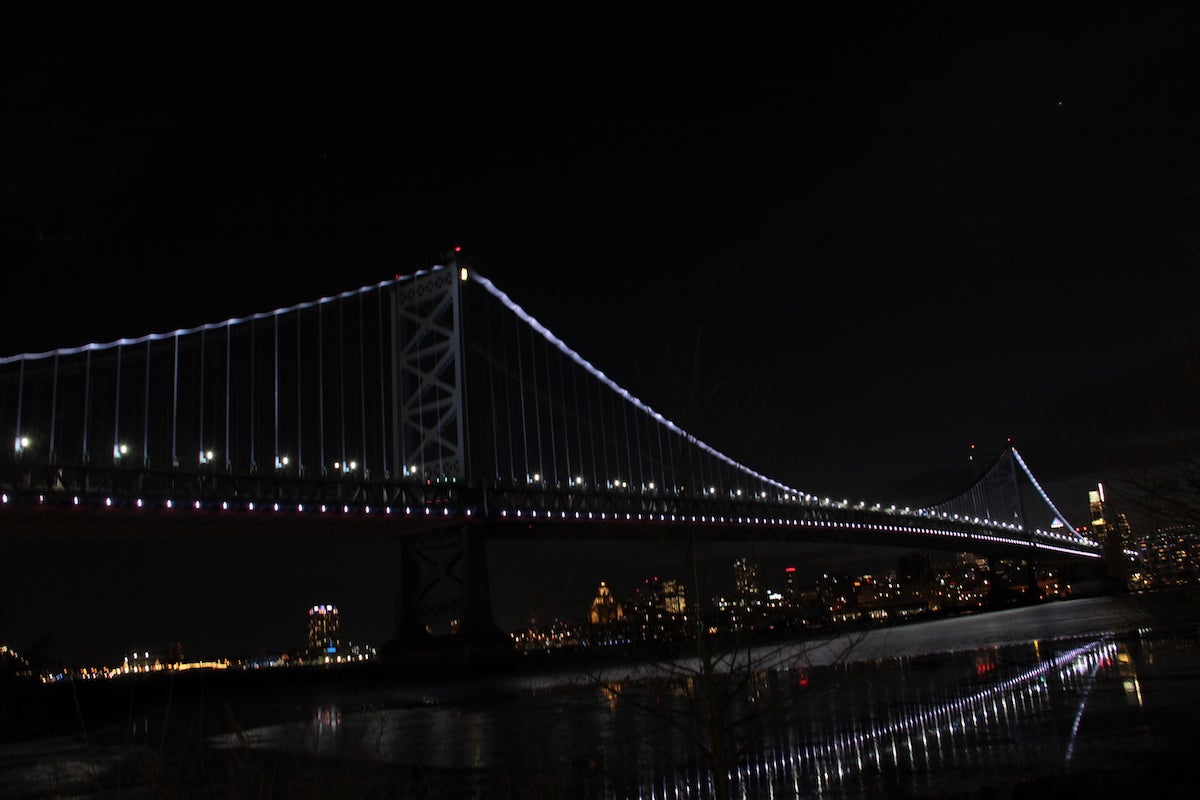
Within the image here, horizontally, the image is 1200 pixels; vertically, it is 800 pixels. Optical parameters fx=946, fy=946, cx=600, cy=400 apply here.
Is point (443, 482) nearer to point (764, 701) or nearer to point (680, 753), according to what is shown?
point (764, 701)

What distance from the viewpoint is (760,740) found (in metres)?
13.1

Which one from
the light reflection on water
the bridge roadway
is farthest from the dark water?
Result: the bridge roadway

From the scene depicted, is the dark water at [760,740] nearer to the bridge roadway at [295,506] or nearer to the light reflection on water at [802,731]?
the light reflection on water at [802,731]

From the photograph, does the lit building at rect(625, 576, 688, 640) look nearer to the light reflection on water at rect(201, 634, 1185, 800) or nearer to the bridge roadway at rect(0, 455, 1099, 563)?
the light reflection on water at rect(201, 634, 1185, 800)

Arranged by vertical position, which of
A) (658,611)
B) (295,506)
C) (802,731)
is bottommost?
(802,731)

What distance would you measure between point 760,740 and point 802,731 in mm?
1113

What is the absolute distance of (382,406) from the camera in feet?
160

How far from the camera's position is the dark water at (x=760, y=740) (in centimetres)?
598

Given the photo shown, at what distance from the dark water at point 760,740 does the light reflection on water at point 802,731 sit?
56 millimetres

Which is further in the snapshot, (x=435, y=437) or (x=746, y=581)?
(x=435, y=437)

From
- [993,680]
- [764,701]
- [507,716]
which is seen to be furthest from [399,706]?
[993,680]

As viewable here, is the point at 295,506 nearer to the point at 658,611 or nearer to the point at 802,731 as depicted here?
the point at 802,731

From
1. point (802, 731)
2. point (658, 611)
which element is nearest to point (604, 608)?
point (658, 611)

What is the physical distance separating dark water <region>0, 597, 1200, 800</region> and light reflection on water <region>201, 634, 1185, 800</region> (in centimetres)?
6
